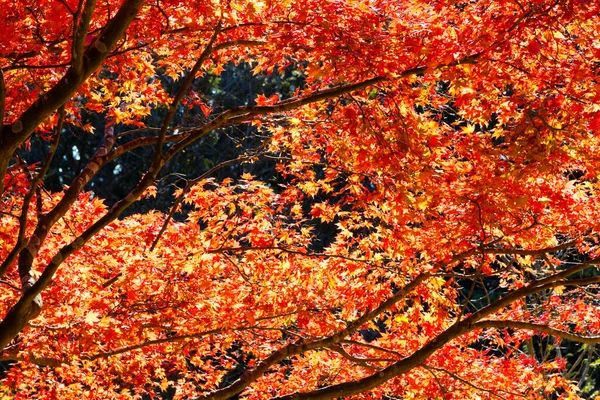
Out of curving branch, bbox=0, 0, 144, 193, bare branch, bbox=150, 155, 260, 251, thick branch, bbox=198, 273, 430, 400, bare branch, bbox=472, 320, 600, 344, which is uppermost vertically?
bare branch, bbox=150, 155, 260, 251

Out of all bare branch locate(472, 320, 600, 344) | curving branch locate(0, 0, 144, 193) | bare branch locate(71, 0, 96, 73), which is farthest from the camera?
bare branch locate(472, 320, 600, 344)

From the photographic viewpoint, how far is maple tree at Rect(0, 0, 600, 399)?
418cm

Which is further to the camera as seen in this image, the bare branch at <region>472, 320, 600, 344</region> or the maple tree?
the bare branch at <region>472, 320, 600, 344</region>

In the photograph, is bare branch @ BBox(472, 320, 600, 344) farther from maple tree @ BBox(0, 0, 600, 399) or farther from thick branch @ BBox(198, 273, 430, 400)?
thick branch @ BBox(198, 273, 430, 400)

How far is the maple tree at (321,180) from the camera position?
4.18m

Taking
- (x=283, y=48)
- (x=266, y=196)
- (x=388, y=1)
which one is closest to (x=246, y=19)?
(x=283, y=48)

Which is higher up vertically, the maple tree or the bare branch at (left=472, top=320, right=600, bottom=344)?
the maple tree

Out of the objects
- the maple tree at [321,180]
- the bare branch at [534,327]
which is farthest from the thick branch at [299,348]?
the bare branch at [534,327]

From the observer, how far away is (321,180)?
5688 millimetres

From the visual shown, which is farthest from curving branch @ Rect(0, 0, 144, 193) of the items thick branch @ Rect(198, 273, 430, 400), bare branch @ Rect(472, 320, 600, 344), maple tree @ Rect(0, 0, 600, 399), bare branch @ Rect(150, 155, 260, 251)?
bare branch @ Rect(472, 320, 600, 344)

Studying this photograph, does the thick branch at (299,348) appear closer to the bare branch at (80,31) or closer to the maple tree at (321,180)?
the maple tree at (321,180)

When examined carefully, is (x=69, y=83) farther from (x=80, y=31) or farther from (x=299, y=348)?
(x=299, y=348)

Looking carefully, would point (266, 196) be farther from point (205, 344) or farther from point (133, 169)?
point (133, 169)

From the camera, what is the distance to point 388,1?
4457 millimetres
